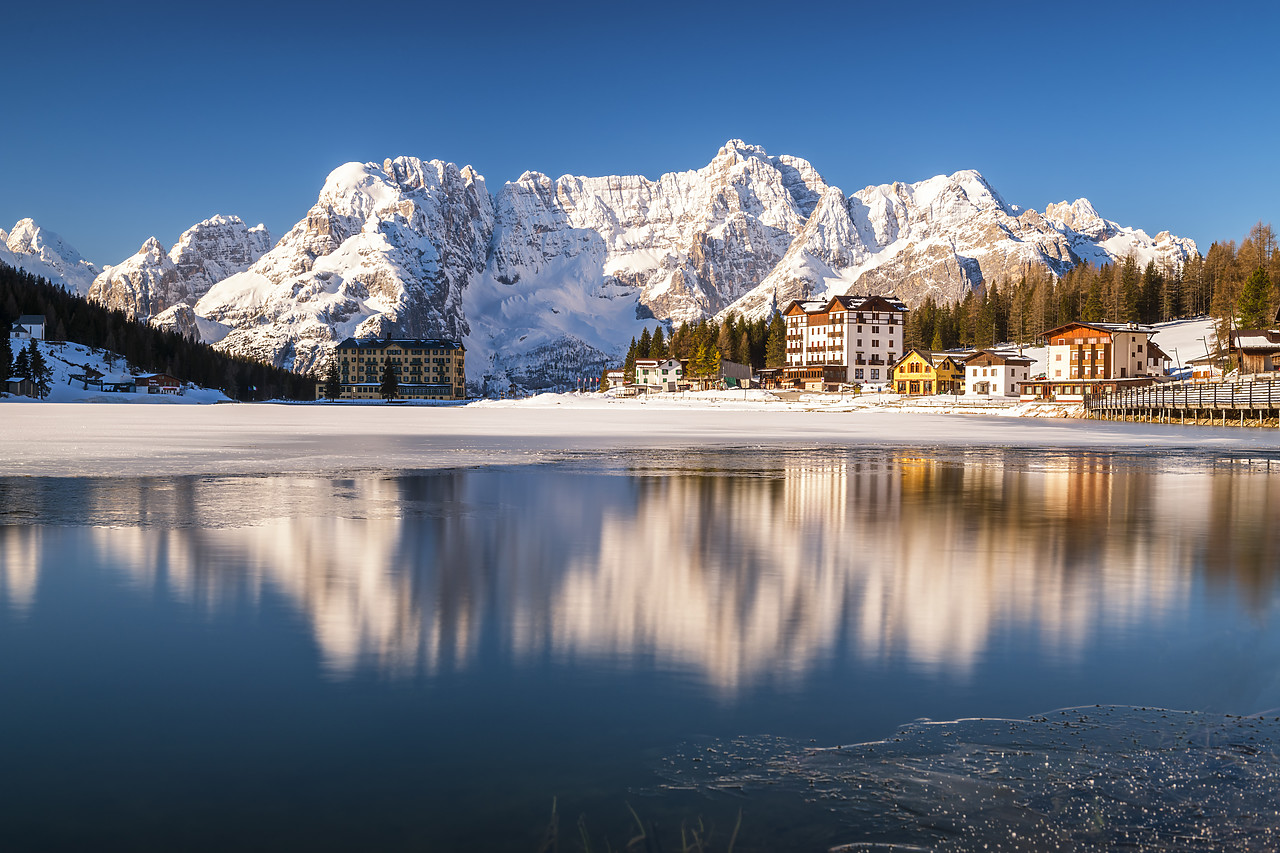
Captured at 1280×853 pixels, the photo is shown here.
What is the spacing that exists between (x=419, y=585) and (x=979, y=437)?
5496 centimetres

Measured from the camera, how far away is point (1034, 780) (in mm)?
Answer: 6711

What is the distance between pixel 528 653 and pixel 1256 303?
507ft

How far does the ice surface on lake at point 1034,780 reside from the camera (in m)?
5.99

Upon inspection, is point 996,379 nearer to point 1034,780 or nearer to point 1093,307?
point 1093,307

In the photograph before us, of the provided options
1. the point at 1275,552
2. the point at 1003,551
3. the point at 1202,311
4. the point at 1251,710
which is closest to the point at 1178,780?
the point at 1251,710

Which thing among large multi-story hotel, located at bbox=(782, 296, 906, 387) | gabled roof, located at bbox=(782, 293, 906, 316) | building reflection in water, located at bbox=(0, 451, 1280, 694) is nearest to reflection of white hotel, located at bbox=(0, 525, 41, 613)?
building reflection in water, located at bbox=(0, 451, 1280, 694)

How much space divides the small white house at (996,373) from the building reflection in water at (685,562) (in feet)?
423

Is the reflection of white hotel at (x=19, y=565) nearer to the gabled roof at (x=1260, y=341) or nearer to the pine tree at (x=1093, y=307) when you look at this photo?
the gabled roof at (x=1260, y=341)

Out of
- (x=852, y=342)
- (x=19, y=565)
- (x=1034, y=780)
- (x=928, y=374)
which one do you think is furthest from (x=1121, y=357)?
(x=1034, y=780)

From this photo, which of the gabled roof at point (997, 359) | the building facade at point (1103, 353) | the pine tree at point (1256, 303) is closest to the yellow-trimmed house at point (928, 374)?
the gabled roof at point (997, 359)

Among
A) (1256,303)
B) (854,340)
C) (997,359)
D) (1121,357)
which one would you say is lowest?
(1121,357)

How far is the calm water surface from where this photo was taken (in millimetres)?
6367

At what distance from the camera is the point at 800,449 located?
4731cm

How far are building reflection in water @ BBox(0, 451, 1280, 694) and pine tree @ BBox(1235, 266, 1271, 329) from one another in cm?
12940
